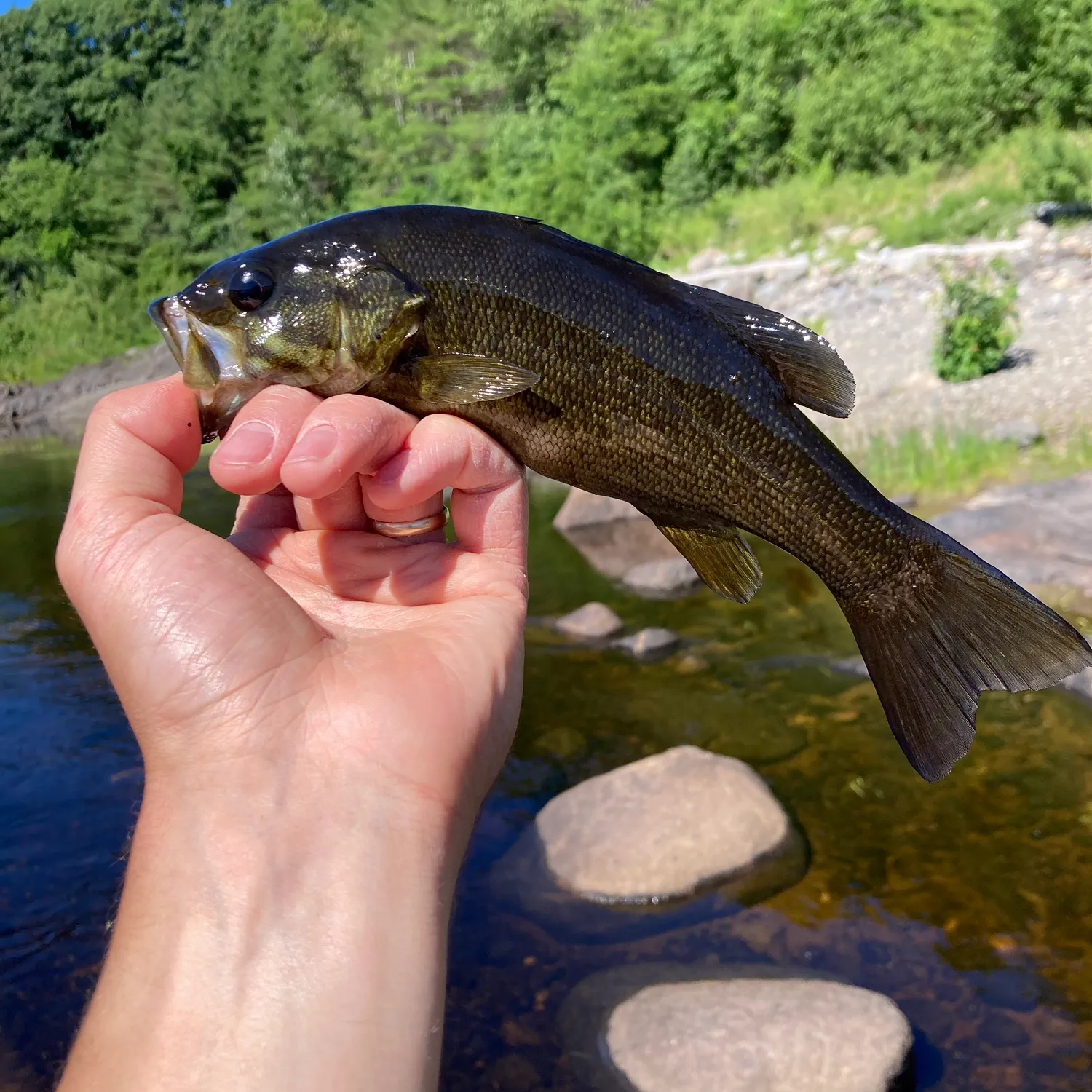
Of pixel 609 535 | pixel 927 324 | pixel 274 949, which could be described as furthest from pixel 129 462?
pixel 927 324

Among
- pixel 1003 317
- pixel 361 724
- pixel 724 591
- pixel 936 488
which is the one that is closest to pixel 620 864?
pixel 724 591

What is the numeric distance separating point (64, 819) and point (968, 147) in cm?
2387

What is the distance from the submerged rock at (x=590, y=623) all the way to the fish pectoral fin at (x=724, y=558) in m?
7.72

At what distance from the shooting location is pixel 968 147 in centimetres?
2227

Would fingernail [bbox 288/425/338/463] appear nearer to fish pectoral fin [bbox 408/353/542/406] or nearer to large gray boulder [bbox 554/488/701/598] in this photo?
fish pectoral fin [bbox 408/353/542/406]

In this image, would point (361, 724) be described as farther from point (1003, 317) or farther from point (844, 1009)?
point (1003, 317)

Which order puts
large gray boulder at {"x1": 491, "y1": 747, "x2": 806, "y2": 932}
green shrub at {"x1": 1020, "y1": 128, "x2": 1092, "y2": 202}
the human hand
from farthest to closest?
green shrub at {"x1": 1020, "y1": 128, "x2": 1092, "y2": 202} < large gray boulder at {"x1": 491, "y1": 747, "x2": 806, "y2": 932} < the human hand

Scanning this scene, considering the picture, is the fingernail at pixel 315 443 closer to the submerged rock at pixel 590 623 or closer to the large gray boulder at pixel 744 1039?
the large gray boulder at pixel 744 1039

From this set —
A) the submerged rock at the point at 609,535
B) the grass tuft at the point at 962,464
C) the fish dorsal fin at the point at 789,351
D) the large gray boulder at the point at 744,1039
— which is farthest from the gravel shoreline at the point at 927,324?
the fish dorsal fin at the point at 789,351

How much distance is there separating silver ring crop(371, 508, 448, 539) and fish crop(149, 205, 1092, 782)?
370 millimetres

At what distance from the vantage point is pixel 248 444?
2293 mm

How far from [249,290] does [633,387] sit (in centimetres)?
115

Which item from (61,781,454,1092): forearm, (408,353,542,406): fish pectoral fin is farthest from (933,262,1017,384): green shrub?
(61,781,454,1092): forearm

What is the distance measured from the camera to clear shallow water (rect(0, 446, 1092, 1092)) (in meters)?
5.34
